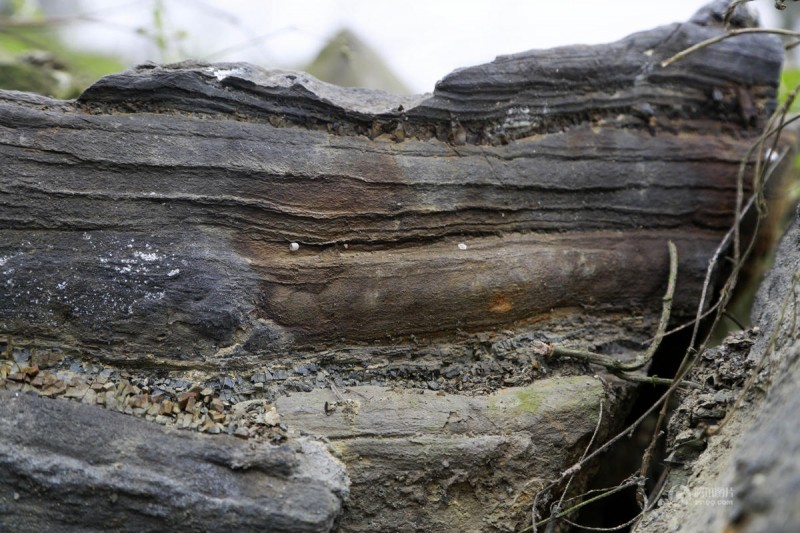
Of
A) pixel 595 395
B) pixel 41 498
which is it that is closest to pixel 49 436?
pixel 41 498

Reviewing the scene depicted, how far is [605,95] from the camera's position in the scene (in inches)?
145

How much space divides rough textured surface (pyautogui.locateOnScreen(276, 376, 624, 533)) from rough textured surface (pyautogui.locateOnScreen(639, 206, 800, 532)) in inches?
18.6

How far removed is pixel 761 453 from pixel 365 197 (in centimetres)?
182

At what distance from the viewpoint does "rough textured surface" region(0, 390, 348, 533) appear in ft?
7.95

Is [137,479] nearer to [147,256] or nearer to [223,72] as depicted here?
[147,256]

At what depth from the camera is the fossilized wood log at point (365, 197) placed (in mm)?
2799

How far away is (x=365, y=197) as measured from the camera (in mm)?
3154

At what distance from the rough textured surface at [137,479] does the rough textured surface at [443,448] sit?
198 mm

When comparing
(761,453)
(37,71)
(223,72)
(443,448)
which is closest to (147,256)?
(223,72)

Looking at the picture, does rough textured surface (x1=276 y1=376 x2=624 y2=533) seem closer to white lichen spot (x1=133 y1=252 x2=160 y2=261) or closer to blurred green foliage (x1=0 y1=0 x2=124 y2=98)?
white lichen spot (x1=133 y1=252 x2=160 y2=261)

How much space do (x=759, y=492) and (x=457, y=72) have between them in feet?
7.29

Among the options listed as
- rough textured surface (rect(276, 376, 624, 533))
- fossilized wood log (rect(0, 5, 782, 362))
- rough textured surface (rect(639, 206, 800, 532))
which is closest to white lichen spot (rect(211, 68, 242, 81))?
fossilized wood log (rect(0, 5, 782, 362))

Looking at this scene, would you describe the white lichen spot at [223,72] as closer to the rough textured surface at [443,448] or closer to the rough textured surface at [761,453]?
the rough textured surface at [443,448]

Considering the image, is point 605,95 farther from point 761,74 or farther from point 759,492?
point 759,492
